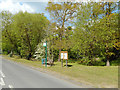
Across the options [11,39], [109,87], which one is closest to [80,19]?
[109,87]

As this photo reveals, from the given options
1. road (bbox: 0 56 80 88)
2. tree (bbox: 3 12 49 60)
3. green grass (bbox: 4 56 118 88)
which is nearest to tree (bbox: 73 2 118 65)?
green grass (bbox: 4 56 118 88)

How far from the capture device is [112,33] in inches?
733

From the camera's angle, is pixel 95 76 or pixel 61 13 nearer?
pixel 95 76

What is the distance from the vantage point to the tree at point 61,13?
27.3 metres

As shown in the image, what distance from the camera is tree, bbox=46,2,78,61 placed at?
27281 mm

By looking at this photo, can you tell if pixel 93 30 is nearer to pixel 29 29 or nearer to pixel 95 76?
pixel 95 76

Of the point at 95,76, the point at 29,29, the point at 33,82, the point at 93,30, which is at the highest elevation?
the point at 29,29

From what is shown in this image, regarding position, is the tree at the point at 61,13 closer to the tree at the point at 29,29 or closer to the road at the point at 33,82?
the tree at the point at 29,29

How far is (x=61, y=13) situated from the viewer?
27.8 m

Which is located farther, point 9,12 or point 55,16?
point 9,12

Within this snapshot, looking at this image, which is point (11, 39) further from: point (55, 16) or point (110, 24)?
point (110, 24)

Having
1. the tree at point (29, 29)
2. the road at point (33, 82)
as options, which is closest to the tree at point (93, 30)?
the road at point (33, 82)

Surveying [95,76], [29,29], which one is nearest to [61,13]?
[29,29]

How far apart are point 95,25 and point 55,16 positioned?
38.0ft
